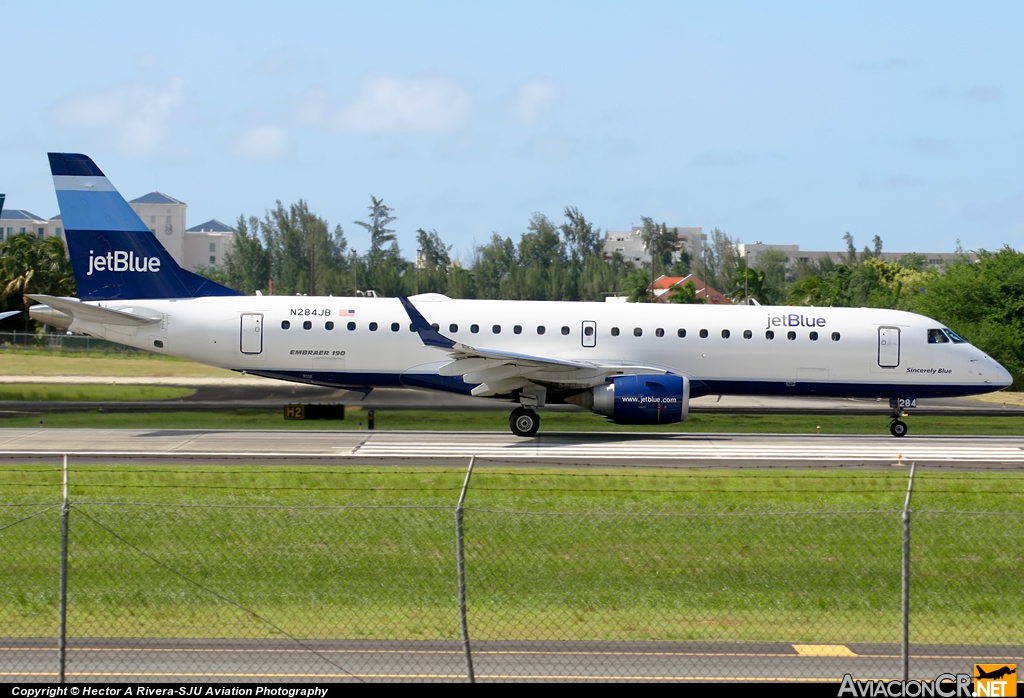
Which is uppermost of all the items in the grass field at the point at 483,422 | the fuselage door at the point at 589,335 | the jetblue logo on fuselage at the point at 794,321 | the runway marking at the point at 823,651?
the jetblue logo on fuselage at the point at 794,321

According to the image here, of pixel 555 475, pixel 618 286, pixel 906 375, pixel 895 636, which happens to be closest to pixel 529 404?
pixel 555 475

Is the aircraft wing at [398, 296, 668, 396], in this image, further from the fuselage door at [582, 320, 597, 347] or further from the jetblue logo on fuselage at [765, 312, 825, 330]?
the jetblue logo on fuselage at [765, 312, 825, 330]

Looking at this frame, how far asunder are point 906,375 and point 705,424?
5.93m

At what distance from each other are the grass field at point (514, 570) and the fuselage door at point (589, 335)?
41.0 ft

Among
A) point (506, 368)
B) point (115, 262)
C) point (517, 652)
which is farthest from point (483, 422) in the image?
point (517, 652)

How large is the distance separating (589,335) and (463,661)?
19.5 meters

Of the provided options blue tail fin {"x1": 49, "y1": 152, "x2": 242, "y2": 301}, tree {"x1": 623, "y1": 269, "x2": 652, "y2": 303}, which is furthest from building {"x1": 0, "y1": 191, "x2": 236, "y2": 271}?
blue tail fin {"x1": 49, "y1": 152, "x2": 242, "y2": 301}

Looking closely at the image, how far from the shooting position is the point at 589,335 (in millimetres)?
29672

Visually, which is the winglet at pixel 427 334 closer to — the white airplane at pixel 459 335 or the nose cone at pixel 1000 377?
the white airplane at pixel 459 335

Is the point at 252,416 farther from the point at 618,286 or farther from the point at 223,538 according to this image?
the point at 618,286

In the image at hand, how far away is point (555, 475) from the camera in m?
19.7

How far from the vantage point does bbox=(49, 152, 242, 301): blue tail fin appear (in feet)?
99.5

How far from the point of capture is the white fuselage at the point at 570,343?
2955 centimetres

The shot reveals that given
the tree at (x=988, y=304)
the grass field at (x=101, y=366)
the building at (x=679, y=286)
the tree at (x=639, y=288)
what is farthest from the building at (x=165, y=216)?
the tree at (x=988, y=304)
